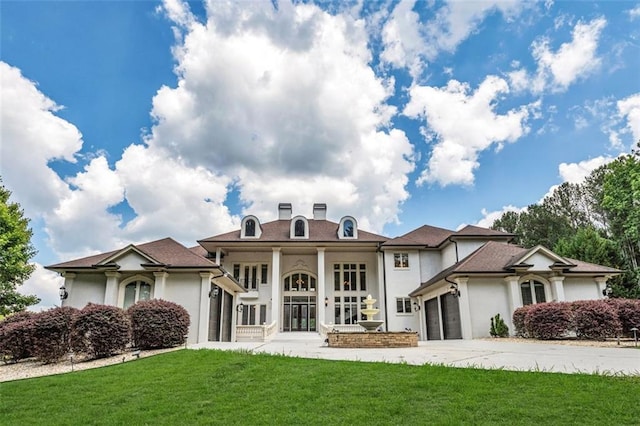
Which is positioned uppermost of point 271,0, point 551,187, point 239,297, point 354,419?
point 551,187

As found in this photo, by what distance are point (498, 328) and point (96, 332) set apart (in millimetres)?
16266

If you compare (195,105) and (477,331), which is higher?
(195,105)

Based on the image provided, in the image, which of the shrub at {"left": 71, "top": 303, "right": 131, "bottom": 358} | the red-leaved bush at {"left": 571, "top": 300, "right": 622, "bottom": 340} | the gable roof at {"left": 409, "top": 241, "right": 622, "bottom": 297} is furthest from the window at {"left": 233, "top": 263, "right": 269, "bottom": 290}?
the red-leaved bush at {"left": 571, "top": 300, "right": 622, "bottom": 340}

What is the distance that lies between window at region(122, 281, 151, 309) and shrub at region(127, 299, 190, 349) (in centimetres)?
558

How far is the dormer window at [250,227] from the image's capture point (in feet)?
94.0

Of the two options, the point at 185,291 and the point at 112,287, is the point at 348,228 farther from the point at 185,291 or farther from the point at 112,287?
the point at 112,287

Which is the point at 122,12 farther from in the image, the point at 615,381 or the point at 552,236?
the point at 552,236

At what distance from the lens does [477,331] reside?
19516 mm

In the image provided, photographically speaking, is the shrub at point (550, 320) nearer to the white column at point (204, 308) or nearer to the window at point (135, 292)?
the white column at point (204, 308)

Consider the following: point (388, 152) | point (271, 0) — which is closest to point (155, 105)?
point (271, 0)

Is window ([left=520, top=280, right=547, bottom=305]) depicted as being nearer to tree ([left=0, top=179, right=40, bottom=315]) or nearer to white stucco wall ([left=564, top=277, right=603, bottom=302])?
white stucco wall ([left=564, top=277, right=603, bottom=302])

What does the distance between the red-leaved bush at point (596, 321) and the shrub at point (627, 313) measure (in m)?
0.57

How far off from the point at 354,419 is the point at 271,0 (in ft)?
38.6

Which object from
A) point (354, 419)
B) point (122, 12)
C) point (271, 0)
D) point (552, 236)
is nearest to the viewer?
point (354, 419)
